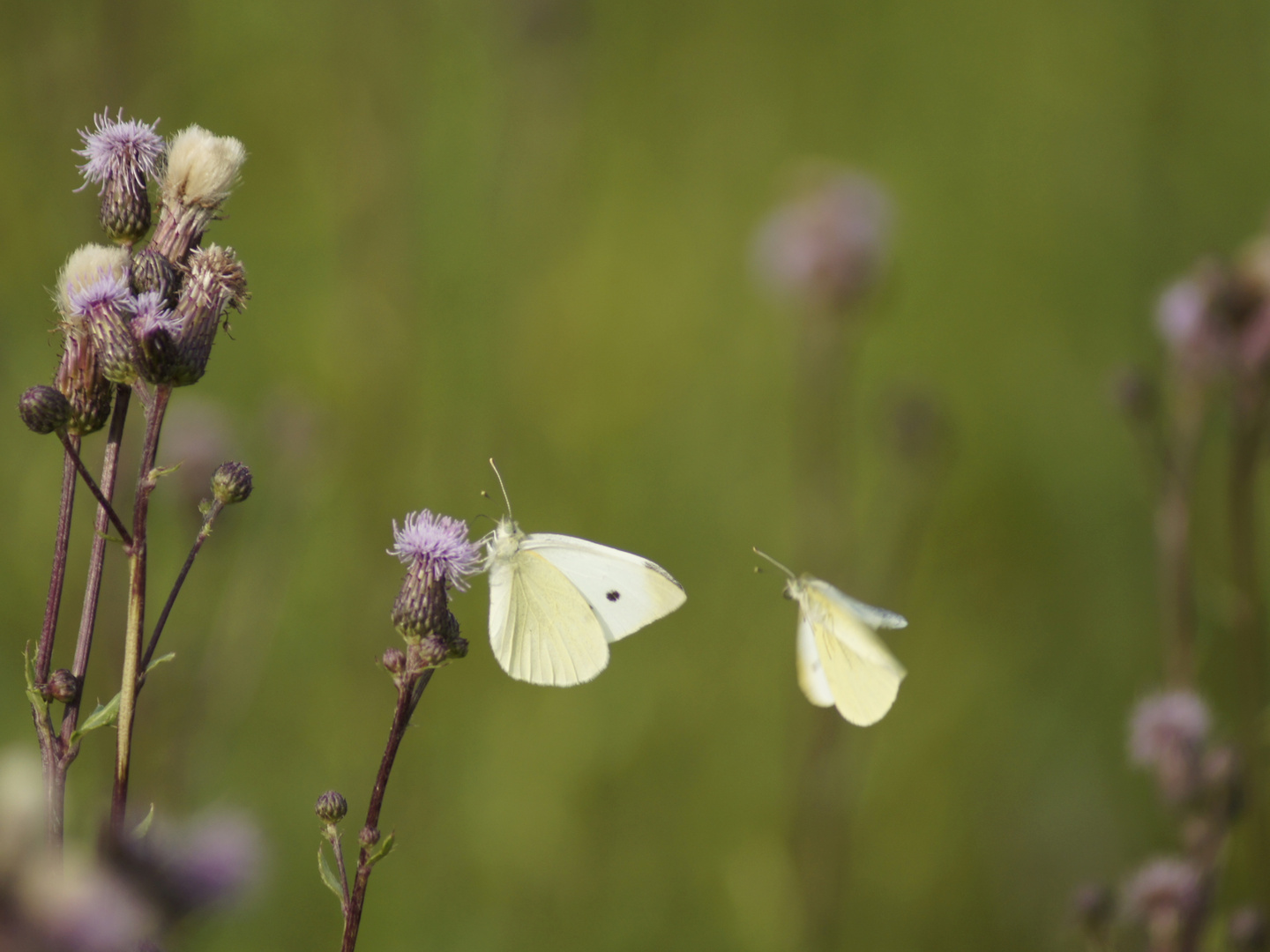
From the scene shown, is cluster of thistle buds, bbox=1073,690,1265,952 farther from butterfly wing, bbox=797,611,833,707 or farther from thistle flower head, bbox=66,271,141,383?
thistle flower head, bbox=66,271,141,383

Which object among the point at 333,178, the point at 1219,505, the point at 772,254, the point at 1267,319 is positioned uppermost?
the point at 333,178

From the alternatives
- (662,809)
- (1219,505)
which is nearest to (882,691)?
(662,809)

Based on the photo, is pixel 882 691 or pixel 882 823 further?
pixel 882 823

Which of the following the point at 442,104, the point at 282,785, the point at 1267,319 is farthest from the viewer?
the point at 442,104

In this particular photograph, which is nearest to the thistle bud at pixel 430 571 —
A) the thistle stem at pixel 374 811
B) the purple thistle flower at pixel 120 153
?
the thistle stem at pixel 374 811

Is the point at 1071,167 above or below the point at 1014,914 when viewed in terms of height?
above

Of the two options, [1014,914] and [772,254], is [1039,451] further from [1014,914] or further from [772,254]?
[1014,914]
